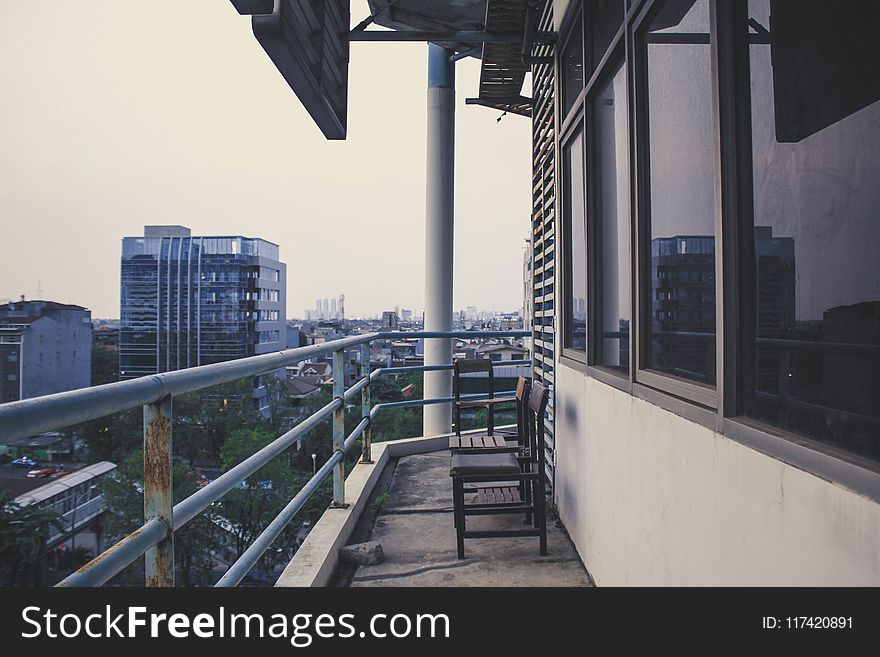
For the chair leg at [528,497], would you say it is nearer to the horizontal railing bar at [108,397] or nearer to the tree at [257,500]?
the tree at [257,500]

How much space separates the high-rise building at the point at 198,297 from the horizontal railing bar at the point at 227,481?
32.2ft

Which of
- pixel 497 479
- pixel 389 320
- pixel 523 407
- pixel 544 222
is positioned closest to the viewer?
pixel 497 479

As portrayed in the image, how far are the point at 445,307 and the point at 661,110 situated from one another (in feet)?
22.7

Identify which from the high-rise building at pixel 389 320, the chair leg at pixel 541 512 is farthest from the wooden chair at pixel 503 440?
the high-rise building at pixel 389 320

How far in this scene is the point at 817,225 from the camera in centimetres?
116

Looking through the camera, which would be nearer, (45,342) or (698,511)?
(698,511)

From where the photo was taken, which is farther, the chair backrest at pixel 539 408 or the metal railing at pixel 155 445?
the chair backrest at pixel 539 408

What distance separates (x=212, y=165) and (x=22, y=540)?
43690 millimetres

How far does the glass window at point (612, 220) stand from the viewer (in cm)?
253

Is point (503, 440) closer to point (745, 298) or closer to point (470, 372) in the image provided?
point (470, 372)

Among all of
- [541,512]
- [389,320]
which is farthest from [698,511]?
[389,320]

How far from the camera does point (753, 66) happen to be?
1.38 metres
